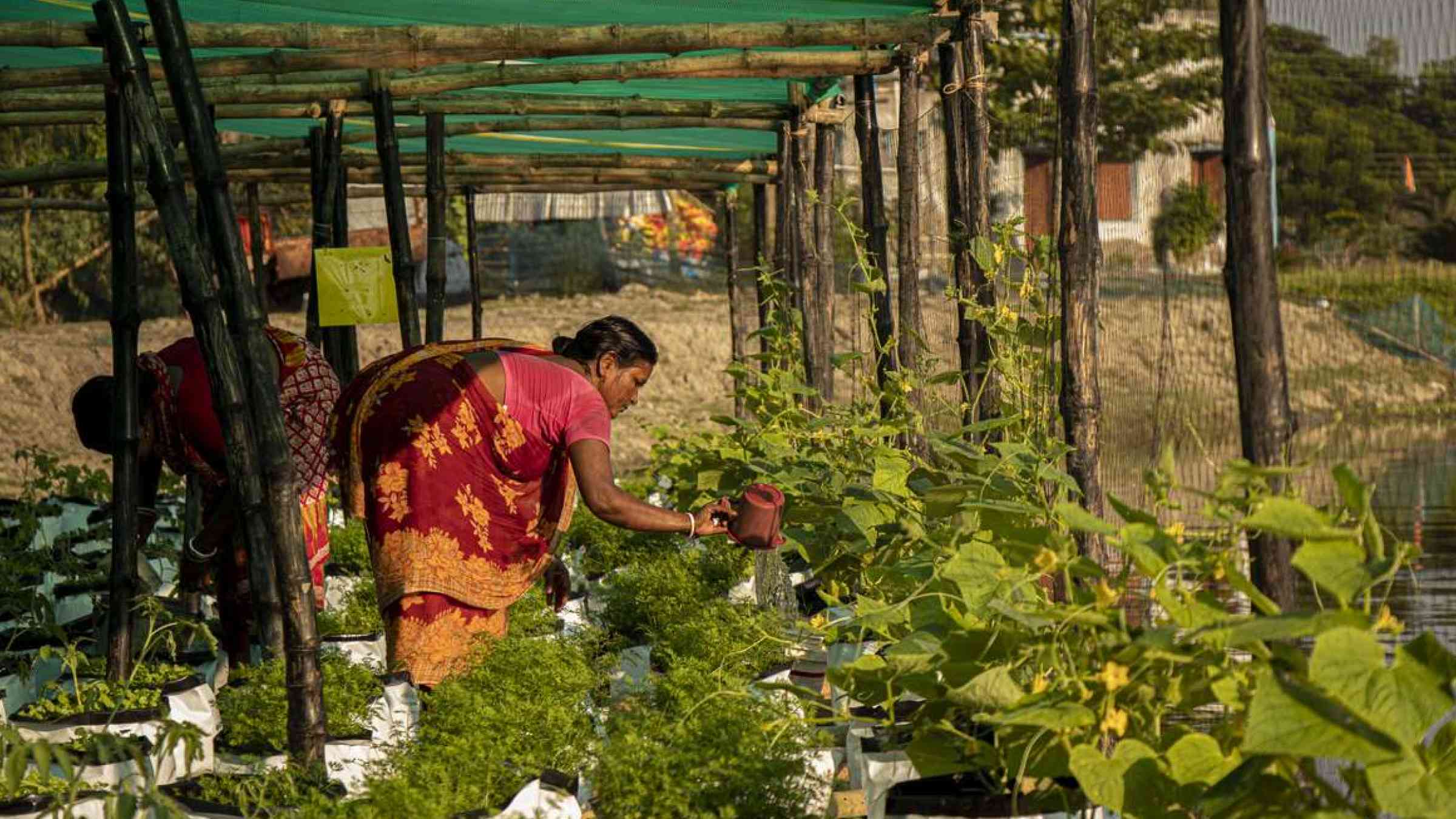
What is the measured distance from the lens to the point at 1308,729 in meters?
1.74

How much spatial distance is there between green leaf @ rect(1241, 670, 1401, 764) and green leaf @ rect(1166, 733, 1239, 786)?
0.25 m

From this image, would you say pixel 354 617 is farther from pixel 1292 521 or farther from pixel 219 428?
pixel 1292 521

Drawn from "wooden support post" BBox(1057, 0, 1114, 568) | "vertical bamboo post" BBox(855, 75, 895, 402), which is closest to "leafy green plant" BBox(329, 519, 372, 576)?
"vertical bamboo post" BBox(855, 75, 895, 402)

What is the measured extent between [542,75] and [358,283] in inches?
47.9

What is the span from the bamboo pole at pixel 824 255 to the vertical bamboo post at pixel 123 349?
398cm

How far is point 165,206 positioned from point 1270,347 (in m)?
2.23

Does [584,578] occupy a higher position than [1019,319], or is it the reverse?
[1019,319]

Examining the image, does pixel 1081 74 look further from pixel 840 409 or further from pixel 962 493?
pixel 840 409

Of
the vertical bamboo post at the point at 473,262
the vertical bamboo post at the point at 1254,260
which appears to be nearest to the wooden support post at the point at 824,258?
the vertical bamboo post at the point at 473,262

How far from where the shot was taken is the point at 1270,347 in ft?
8.41

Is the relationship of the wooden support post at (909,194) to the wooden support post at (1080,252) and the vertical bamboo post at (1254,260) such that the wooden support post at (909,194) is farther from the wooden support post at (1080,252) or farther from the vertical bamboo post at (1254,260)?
the vertical bamboo post at (1254,260)

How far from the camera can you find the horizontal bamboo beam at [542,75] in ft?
19.1

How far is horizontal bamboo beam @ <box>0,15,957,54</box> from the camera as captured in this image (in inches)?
188

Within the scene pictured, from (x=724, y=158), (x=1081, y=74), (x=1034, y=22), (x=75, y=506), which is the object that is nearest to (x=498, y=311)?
(x=1034, y=22)
